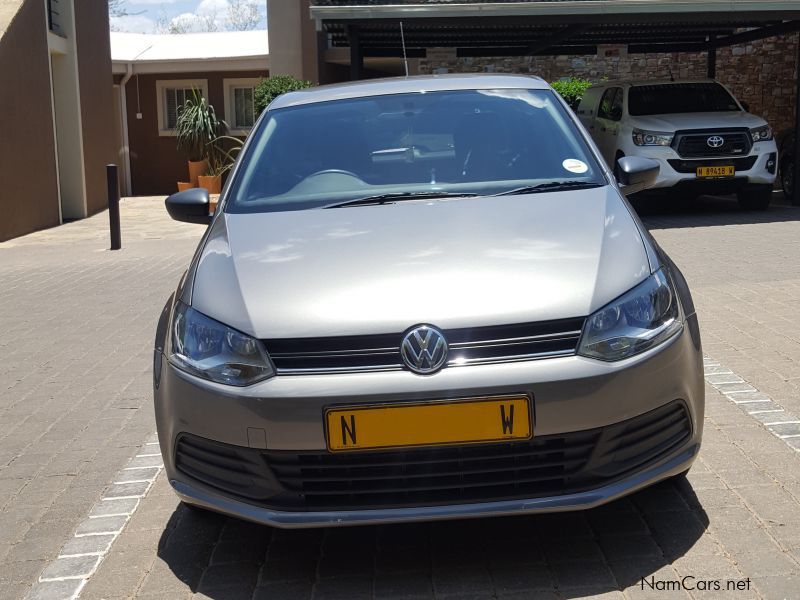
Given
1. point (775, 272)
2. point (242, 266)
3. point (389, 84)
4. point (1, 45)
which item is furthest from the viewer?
point (1, 45)

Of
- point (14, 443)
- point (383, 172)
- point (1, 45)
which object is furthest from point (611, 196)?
point (1, 45)

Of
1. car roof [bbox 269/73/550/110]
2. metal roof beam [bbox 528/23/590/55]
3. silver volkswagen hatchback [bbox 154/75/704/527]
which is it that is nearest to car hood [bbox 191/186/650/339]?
silver volkswagen hatchback [bbox 154/75/704/527]

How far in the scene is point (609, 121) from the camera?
15016mm

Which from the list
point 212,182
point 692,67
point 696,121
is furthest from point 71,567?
point 692,67

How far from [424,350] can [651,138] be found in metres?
11.1

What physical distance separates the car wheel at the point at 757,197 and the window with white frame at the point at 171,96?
14524 millimetres

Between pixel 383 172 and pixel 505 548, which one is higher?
pixel 383 172

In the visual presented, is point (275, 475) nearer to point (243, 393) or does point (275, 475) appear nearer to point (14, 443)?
point (243, 393)

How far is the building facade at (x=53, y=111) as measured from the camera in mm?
15117

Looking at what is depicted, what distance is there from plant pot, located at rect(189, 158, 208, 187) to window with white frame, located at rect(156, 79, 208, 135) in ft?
7.68

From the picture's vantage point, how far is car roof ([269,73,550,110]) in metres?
4.90

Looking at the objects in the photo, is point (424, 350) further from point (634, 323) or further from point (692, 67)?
point (692, 67)

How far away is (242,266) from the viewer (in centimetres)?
350

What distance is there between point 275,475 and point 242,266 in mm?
728
